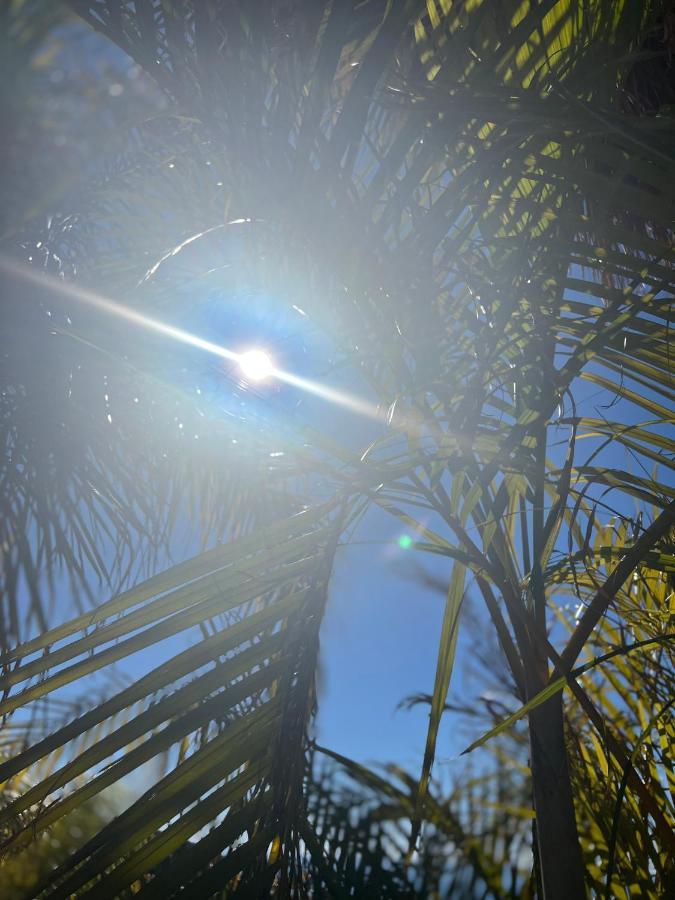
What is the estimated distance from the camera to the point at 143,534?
1475 mm

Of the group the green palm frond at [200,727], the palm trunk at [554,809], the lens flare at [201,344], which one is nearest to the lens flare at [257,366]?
the lens flare at [201,344]

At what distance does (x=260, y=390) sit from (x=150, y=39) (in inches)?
16.2

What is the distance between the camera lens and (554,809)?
2.17 feet

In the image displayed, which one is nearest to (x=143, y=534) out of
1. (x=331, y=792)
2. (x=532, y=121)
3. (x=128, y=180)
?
(x=331, y=792)

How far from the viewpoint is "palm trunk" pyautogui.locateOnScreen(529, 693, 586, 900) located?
0.63 meters

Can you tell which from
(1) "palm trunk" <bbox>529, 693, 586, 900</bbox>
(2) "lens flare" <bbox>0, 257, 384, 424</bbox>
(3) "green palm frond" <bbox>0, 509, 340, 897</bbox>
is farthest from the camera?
(2) "lens flare" <bbox>0, 257, 384, 424</bbox>

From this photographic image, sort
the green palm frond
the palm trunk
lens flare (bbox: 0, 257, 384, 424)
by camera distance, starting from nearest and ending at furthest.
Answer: the green palm frond
the palm trunk
lens flare (bbox: 0, 257, 384, 424)

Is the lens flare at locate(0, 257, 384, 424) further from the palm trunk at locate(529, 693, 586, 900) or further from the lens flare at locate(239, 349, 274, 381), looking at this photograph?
the palm trunk at locate(529, 693, 586, 900)

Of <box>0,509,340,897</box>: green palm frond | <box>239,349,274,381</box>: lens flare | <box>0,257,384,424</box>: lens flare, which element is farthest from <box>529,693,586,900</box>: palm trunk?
<box>239,349,274,381</box>: lens flare

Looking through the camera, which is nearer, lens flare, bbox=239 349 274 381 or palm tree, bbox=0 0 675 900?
palm tree, bbox=0 0 675 900

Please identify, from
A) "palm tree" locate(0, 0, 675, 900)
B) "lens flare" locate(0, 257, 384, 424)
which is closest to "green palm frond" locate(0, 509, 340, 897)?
"palm tree" locate(0, 0, 675, 900)

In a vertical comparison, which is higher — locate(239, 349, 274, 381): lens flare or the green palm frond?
locate(239, 349, 274, 381): lens flare

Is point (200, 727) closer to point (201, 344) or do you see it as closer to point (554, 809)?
point (554, 809)

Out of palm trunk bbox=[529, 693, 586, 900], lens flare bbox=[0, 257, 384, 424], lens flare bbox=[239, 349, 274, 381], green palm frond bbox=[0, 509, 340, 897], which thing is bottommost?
green palm frond bbox=[0, 509, 340, 897]
